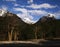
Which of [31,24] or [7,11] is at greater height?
[7,11]

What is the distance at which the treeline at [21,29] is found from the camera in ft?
51.6

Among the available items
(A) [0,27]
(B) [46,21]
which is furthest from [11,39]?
(B) [46,21]

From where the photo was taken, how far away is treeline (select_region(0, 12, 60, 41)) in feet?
51.6

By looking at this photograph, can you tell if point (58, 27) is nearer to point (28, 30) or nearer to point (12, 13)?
point (28, 30)

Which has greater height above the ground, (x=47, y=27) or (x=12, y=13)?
(x=12, y=13)

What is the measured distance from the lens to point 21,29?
1588 centimetres

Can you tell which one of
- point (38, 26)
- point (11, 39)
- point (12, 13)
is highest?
point (12, 13)

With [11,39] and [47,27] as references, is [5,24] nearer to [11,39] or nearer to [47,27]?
[11,39]

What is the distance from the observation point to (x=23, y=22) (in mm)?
16469

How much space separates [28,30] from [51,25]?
Result: 2.29 metres

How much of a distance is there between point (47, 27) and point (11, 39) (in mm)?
3444

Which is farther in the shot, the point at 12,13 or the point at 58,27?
the point at 58,27

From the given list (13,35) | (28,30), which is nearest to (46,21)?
(28,30)

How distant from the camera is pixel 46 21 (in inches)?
674
